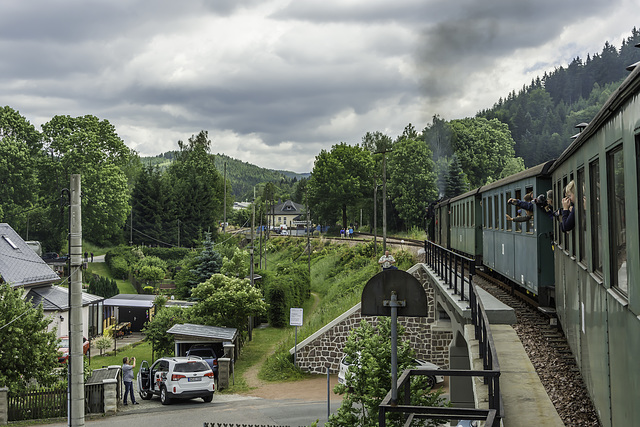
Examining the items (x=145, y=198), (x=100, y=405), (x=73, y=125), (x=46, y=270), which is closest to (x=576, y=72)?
(x=145, y=198)

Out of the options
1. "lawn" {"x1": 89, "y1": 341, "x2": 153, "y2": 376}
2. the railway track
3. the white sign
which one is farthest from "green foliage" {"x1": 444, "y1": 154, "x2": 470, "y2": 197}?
the railway track

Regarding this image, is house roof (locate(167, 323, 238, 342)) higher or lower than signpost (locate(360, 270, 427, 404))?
lower

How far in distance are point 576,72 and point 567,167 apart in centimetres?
17016

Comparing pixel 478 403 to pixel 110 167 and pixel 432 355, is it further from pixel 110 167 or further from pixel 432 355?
pixel 110 167

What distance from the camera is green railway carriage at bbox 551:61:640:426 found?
168 inches

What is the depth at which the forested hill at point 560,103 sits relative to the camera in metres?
118

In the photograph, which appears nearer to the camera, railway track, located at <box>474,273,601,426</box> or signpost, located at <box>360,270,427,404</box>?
signpost, located at <box>360,270,427,404</box>

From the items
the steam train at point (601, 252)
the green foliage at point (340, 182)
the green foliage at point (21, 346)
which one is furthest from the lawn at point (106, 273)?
the steam train at point (601, 252)

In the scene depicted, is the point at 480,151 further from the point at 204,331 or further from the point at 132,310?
the point at 204,331

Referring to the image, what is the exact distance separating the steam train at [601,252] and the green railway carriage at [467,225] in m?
7.87

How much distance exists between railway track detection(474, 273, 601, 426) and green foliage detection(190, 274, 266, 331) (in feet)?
53.0

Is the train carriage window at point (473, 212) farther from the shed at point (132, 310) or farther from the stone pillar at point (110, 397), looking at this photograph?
the shed at point (132, 310)

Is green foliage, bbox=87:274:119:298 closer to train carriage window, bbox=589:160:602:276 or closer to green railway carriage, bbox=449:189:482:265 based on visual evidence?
green railway carriage, bbox=449:189:482:265

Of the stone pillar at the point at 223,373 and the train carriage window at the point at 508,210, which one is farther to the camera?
the stone pillar at the point at 223,373
